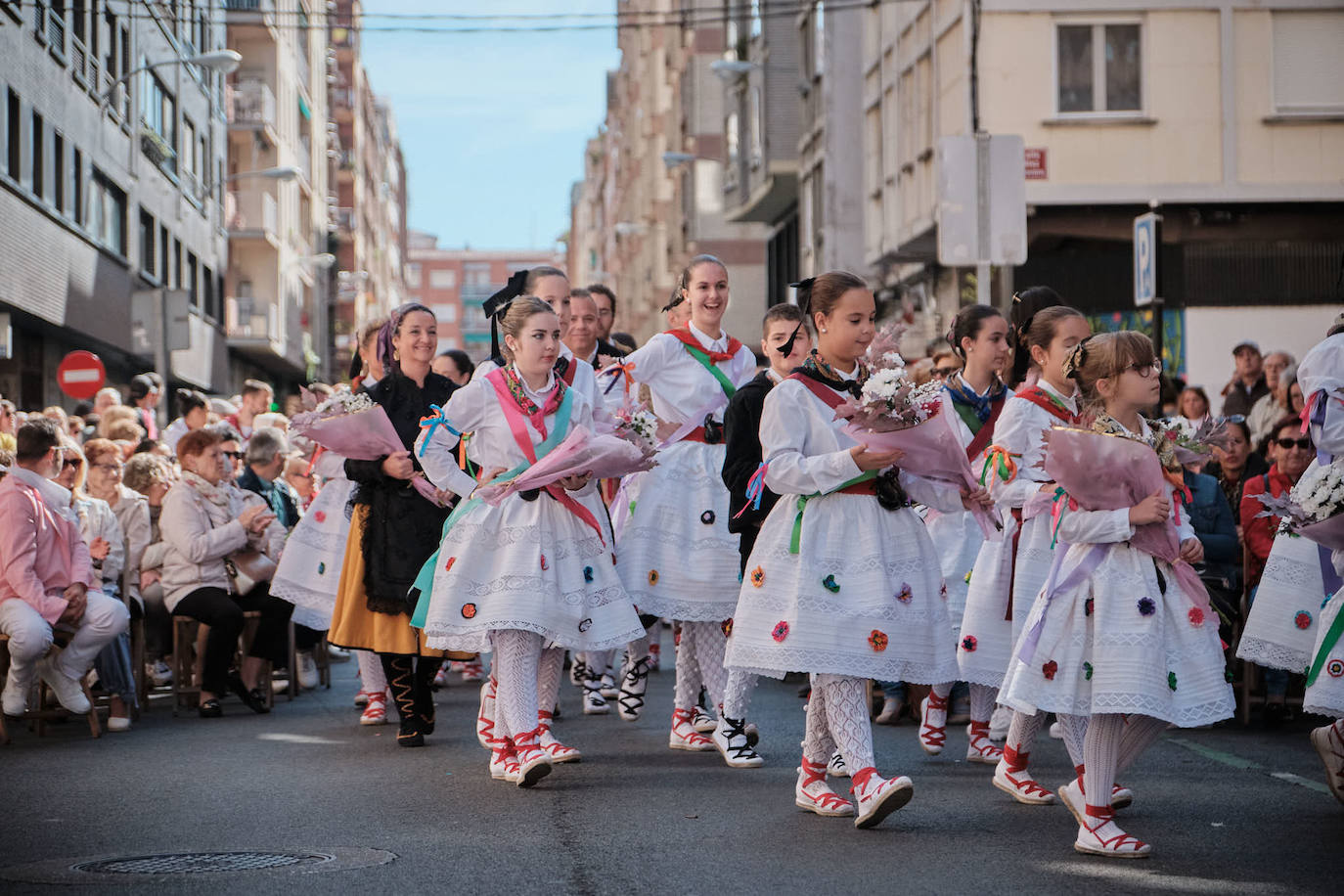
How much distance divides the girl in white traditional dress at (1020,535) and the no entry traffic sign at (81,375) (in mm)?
18420

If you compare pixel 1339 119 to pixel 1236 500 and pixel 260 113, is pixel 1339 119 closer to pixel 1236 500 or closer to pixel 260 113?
pixel 1236 500

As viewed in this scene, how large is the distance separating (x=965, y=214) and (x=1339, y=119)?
15.1m

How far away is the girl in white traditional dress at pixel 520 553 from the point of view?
885 centimetres

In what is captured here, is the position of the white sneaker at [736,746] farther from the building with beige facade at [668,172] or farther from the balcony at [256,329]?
the balcony at [256,329]

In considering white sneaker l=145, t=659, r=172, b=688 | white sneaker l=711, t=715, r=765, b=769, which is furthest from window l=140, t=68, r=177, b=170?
white sneaker l=711, t=715, r=765, b=769

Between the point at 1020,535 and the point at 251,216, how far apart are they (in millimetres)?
53875

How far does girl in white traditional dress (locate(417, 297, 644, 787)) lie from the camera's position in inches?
348

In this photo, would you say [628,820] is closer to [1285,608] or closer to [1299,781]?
[1299,781]

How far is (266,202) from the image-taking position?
6094 cm

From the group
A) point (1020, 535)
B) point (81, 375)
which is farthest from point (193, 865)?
point (81, 375)

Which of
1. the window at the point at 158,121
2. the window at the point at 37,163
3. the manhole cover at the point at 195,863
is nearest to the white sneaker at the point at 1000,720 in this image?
the manhole cover at the point at 195,863

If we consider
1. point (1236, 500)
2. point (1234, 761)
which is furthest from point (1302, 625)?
point (1236, 500)

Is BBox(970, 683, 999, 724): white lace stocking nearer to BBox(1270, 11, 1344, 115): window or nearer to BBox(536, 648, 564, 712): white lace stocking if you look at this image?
BBox(536, 648, 564, 712): white lace stocking

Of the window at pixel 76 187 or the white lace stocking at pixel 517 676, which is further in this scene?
the window at pixel 76 187
